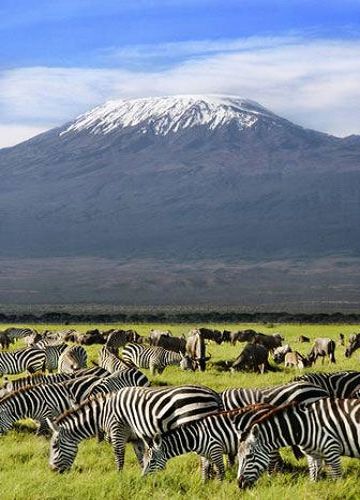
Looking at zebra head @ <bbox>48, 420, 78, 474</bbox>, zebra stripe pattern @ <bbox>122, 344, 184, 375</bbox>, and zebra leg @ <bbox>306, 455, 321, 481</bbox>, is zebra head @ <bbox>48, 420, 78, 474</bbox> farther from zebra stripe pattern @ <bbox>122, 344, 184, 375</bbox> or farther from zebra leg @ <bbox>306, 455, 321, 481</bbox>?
zebra stripe pattern @ <bbox>122, 344, 184, 375</bbox>

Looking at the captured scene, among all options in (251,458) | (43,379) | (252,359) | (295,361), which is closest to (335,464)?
(251,458)

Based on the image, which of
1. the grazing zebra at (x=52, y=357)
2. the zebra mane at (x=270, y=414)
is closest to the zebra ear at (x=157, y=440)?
the zebra mane at (x=270, y=414)

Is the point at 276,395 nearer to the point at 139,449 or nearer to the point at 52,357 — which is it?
the point at 139,449

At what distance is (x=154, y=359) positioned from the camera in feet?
84.0

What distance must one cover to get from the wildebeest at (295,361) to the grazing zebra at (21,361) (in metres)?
8.52

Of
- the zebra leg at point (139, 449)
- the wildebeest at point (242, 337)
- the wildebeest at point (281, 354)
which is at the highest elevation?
the zebra leg at point (139, 449)

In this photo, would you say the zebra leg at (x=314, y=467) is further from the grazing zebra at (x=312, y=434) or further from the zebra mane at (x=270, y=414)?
the zebra mane at (x=270, y=414)

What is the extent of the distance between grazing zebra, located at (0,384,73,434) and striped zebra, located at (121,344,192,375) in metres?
A: 9.69

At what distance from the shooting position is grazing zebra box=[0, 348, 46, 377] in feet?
78.9

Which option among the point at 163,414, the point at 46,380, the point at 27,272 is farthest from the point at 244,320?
the point at 27,272

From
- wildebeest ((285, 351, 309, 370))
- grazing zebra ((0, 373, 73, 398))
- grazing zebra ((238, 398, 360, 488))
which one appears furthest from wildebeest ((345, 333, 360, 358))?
grazing zebra ((238, 398, 360, 488))

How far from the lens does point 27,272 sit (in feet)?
593

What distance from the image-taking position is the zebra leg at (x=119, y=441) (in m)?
13.0

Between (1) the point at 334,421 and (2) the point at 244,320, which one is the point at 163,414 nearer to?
(1) the point at 334,421
